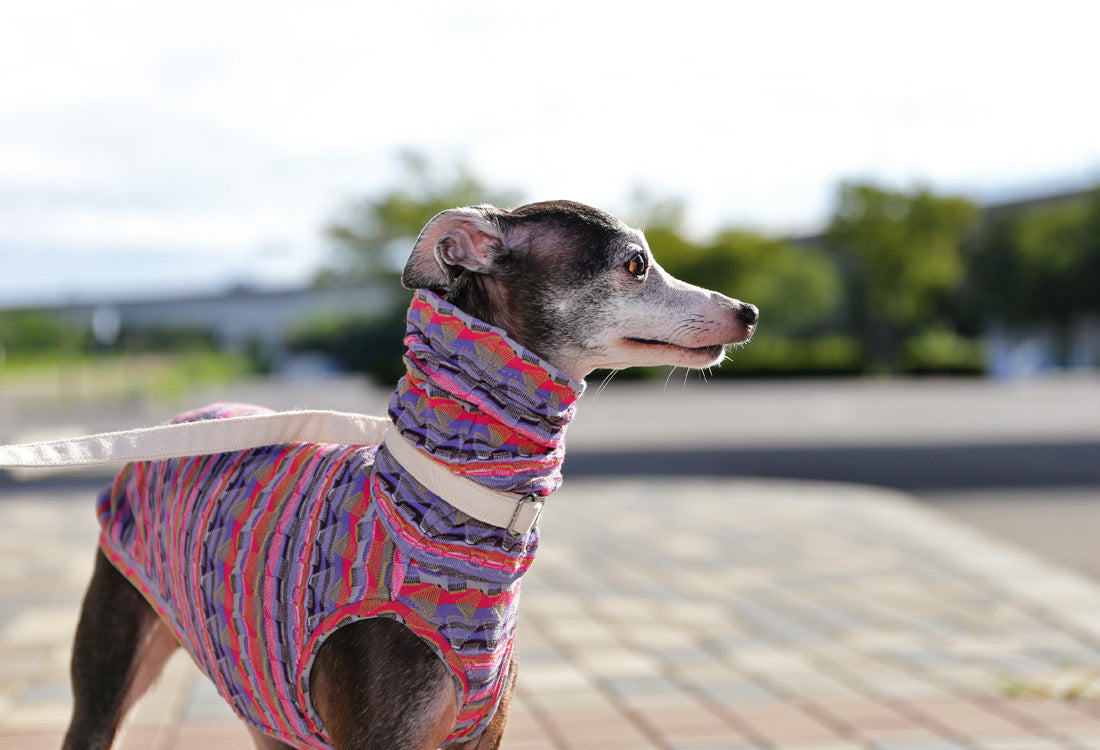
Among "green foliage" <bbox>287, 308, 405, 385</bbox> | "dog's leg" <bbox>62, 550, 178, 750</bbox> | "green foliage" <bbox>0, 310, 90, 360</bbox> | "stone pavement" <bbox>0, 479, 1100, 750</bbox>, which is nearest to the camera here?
"dog's leg" <bbox>62, 550, 178, 750</bbox>

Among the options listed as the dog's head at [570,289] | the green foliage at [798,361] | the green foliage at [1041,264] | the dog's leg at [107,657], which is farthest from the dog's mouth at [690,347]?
the green foliage at [1041,264]

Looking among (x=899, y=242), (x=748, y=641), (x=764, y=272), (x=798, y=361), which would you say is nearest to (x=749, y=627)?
(x=748, y=641)

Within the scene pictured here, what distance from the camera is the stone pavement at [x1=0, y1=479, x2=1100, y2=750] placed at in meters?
3.83

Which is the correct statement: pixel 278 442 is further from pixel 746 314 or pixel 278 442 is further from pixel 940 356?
pixel 940 356

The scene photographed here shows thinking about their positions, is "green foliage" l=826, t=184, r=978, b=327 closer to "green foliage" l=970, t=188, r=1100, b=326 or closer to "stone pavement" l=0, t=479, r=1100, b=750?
"green foliage" l=970, t=188, r=1100, b=326

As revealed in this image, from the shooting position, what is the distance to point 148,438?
2125 millimetres

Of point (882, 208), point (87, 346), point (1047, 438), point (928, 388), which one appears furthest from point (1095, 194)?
point (87, 346)

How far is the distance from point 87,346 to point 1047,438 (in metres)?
20.7

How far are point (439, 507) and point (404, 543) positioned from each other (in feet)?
0.30

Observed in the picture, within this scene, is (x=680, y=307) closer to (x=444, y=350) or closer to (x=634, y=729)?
(x=444, y=350)

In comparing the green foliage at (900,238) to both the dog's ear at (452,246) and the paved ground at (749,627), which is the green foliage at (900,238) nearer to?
the paved ground at (749,627)

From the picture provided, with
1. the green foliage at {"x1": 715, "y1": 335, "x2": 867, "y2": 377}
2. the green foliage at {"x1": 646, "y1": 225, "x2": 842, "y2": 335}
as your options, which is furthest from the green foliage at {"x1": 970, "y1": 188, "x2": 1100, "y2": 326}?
the green foliage at {"x1": 715, "y1": 335, "x2": 867, "y2": 377}

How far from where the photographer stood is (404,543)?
1.93 metres

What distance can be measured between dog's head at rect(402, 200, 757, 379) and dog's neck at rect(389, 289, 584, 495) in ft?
0.21
